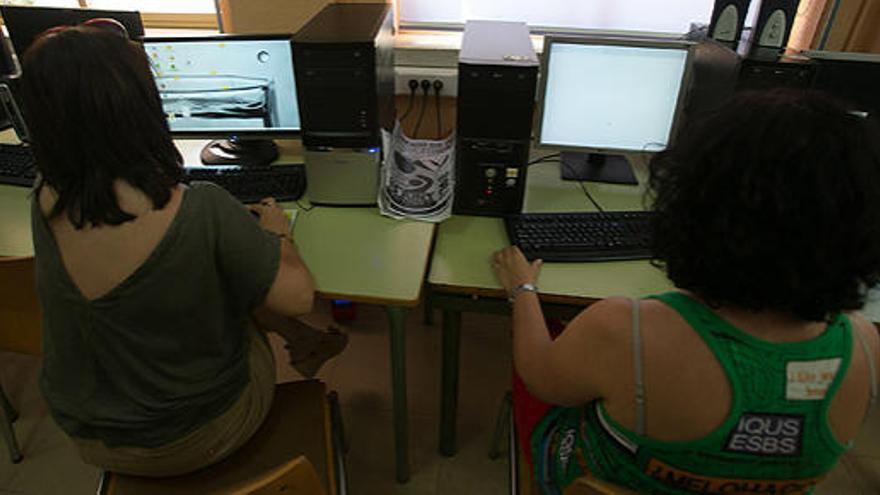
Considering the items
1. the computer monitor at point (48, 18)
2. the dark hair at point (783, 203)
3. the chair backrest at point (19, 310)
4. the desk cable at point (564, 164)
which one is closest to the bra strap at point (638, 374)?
the dark hair at point (783, 203)

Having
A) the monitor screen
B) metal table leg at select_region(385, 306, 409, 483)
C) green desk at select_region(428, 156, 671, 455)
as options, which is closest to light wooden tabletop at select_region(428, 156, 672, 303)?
green desk at select_region(428, 156, 671, 455)

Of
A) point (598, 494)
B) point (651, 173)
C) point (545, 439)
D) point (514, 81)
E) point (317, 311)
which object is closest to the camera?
point (598, 494)

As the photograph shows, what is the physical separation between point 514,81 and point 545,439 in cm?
75

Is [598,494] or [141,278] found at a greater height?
[141,278]

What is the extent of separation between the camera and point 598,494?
68cm

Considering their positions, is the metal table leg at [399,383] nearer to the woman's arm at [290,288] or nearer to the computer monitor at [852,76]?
the woman's arm at [290,288]

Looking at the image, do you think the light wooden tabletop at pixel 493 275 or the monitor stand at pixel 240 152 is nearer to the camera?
the light wooden tabletop at pixel 493 275

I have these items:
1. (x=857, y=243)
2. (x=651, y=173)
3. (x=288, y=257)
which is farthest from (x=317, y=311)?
(x=857, y=243)

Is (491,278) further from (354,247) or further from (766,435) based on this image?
(766,435)

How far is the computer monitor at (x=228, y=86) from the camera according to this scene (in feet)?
4.91

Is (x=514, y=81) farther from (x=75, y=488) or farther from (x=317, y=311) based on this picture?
(x=75, y=488)

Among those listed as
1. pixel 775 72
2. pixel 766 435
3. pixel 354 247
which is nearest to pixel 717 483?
pixel 766 435

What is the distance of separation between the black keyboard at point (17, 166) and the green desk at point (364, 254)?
0.05 m

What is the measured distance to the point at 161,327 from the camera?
2.96 ft
